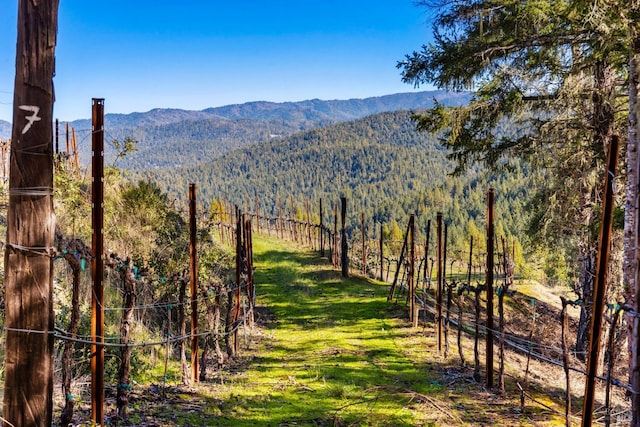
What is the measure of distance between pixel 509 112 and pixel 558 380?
526 cm

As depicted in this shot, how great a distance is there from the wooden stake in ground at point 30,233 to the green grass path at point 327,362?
2.23 m

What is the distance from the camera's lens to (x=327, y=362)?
944 centimetres

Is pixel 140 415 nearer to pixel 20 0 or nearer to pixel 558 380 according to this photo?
pixel 20 0

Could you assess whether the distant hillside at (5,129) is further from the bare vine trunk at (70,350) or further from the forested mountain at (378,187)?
the forested mountain at (378,187)

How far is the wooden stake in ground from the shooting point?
3.18 m

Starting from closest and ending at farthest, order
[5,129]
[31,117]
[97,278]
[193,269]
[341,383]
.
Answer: [31,117], [97,278], [193,269], [5,129], [341,383]

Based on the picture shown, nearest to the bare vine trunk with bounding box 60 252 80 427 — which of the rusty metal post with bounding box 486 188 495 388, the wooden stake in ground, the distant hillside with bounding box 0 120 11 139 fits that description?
the wooden stake in ground

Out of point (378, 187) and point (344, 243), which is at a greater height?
point (378, 187)

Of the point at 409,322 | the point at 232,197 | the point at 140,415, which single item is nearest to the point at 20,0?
the point at 140,415

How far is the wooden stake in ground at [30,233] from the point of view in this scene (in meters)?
3.18

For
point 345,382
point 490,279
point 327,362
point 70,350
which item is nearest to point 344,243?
point 327,362

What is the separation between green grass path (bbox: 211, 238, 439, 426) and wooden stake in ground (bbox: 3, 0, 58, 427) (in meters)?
2.23

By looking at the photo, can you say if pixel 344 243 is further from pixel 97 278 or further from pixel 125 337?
pixel 97 278

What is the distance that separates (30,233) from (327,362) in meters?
7.05
